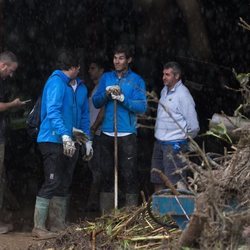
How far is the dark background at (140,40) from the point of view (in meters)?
11.1

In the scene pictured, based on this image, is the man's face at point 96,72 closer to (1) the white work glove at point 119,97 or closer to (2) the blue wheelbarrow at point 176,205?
(1) the white work glove at point 119,97

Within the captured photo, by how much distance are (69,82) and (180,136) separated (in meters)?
1.33

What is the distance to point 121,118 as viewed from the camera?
27.3 ft

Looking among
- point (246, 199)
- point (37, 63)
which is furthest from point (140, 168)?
point (246, 199)

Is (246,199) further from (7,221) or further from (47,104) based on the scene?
(7,221)

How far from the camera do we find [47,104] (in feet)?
25.0

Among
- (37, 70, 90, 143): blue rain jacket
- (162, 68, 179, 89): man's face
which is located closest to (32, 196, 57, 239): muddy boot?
(37, 70, 90, 143): blue rain jacket

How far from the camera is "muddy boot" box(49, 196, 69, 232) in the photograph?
26.2 feet

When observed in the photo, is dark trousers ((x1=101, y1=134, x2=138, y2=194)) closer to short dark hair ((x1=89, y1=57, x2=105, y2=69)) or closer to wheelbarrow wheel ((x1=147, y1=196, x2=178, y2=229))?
short dark hair ((x1=89, y1=57, x2=105, y2=69))

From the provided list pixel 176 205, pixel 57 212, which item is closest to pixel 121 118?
pixel 57 212

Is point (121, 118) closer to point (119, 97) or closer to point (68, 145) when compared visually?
point (119, 97)

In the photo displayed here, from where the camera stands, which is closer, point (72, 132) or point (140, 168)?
point (72, 132)

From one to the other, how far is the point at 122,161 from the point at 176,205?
320cm

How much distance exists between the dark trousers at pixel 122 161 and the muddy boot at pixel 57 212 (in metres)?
0.64
